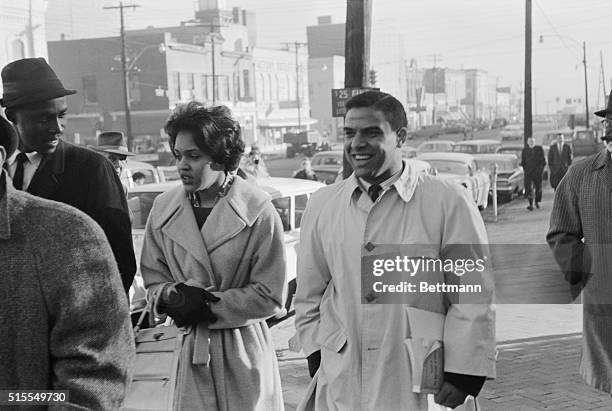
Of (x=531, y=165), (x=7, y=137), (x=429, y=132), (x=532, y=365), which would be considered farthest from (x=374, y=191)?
(x=429, y=132)

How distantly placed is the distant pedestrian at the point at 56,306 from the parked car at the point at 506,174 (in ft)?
73.0

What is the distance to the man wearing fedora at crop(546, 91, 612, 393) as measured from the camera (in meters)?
3.79

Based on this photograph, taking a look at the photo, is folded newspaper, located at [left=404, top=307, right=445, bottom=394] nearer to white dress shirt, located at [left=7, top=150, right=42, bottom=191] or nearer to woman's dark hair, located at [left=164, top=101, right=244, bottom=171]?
woman's dark hair, located at [left=164, top=101, right=244, bottom=171]

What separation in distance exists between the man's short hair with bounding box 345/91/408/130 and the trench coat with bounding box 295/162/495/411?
249 mm

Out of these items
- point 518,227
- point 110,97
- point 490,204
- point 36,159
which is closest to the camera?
point 36,159

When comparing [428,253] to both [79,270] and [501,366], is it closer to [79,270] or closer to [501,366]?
[79,270]

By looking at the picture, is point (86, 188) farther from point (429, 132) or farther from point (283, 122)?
point (283, 122)

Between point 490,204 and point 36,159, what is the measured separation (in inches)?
820

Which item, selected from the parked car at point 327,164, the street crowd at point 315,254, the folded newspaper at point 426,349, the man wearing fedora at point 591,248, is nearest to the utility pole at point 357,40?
the man wearing fedora at point 591,248

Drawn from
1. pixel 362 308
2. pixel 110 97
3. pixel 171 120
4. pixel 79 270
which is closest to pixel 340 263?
pixel 362 308

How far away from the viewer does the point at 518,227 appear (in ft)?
56.0

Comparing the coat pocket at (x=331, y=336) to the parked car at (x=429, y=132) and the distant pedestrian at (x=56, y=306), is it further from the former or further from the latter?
the parked car at (x=429, y=132)

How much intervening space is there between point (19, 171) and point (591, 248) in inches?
94.9

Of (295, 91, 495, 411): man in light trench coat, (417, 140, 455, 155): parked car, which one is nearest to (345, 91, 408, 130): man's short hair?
(295, 91, 495, 411): man in light trench coat
